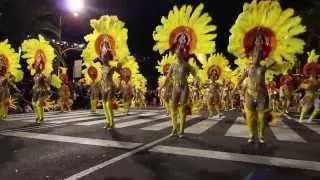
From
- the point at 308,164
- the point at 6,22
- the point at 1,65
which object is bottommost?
the point at 308,164

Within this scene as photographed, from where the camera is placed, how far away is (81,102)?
29875 mm

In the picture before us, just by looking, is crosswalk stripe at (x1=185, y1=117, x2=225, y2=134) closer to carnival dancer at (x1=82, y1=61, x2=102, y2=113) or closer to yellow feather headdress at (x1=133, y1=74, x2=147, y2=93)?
carnival dancer at (x1=82, y1=61, x2=102, y2=113)

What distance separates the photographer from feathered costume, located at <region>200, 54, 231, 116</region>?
19.4m

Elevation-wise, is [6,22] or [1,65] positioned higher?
[6,22]

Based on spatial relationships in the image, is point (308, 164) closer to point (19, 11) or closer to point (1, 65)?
point (1, 65)

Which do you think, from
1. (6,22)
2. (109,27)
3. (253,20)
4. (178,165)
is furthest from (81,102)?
(178,165)

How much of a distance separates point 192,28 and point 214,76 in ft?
28.5

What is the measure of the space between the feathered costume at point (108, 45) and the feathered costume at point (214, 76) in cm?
687

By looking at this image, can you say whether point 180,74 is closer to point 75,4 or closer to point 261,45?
point 261,45

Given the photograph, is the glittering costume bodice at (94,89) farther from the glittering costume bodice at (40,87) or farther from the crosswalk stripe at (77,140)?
the crosswalk stripe at (77,140)

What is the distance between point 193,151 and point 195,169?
1620 mm

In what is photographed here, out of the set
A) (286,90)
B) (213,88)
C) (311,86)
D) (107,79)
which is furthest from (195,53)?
(286,90)

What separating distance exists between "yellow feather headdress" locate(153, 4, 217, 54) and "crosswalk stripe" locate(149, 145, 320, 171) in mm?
3064

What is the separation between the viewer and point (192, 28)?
11281 mm
